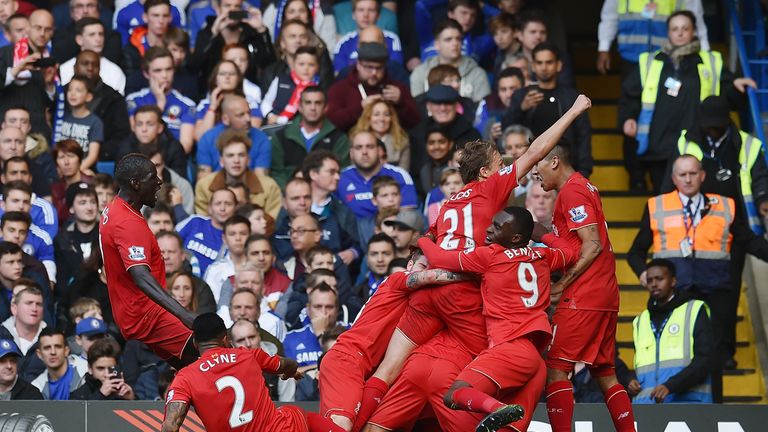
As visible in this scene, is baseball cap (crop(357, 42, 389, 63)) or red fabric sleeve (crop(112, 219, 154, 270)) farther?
baseball cap (crop(357, 42, 389, 63))

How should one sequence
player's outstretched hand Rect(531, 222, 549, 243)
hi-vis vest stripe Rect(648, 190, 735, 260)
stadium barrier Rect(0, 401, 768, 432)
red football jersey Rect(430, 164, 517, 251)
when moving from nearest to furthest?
red football jersey Rect(430, 164, 517, 251), player's outstretched hand Rect(531, 222, 549, 243), stadium barrier Rect(0, 401, 768, 432), hi-vis vest stripe Rect(648, 190, 735, 260)

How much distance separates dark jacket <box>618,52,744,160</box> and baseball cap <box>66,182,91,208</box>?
5391 millimetres

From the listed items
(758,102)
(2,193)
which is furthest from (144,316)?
(758,102)

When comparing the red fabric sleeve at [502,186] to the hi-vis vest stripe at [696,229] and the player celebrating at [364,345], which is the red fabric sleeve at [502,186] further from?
the hi-vis vest stripe at [696,229]

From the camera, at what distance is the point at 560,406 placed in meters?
10.7

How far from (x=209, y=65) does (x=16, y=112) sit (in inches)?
89.3

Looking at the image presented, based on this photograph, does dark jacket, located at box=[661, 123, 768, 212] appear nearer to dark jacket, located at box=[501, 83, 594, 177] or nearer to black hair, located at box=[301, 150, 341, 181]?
dark jacket, located at box=[501, 83, 594, 177]

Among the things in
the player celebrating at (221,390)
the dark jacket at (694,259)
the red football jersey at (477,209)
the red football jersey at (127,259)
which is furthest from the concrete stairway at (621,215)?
the player celebrating at (221,390)

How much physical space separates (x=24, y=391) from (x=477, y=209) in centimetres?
420

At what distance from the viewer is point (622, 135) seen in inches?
669

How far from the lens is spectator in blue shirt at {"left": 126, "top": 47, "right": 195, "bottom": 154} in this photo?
15930 mm

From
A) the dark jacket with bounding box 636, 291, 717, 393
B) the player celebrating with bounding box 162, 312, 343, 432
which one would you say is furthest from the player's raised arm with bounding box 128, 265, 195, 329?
the dark jacket with bounding box 636, 291, 717, 393

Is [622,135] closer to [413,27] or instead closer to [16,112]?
[413,27]

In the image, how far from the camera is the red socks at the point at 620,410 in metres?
10.8
